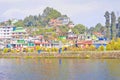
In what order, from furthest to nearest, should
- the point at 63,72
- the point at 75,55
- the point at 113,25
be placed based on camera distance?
the point at 113,25 → the point at 75,55 → the point at 63,72

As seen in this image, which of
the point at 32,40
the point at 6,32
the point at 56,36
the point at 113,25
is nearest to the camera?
the point at 32,40

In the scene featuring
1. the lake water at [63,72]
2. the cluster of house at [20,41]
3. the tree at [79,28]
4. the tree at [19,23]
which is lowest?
the lake water at [63,72]

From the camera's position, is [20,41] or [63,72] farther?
[20,41]

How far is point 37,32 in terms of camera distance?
401 feet

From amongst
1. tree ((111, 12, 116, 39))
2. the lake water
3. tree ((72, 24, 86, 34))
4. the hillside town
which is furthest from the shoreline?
tree ((72, 24, 86, 34))

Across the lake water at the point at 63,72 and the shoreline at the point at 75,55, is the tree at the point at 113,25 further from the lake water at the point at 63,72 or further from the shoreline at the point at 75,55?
the lake water at the point at 63,72

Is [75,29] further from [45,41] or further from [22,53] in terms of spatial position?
[22,53]

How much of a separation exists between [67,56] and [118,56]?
1049cm

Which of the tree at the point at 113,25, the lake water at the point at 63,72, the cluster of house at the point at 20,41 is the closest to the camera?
the lake water at the point at 63,72

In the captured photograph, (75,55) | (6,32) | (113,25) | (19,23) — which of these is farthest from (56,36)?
(75,55)

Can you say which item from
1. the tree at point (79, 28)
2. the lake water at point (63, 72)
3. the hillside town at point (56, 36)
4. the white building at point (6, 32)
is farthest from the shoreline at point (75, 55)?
the tree at point (79, 28)

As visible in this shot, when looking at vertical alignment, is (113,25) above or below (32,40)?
above

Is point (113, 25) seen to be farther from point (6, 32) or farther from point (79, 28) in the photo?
point (6, 32)

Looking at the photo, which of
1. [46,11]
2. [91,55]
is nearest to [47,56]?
[91,55]
